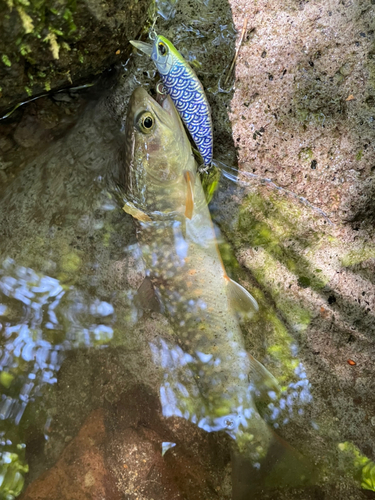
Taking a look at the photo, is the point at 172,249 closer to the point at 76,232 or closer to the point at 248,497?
the point at 76,232

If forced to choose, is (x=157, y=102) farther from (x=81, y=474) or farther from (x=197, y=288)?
(x=81, y=474)

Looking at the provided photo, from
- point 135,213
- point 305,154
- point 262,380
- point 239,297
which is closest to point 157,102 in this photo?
point 135,213

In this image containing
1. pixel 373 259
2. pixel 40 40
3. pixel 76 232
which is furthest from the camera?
pixel 76 232

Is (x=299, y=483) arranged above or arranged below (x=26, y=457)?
above

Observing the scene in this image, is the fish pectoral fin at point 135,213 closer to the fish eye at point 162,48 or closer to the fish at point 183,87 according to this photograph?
the fish at point 183,87

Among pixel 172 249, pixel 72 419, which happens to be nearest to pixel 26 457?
pixel 72 419

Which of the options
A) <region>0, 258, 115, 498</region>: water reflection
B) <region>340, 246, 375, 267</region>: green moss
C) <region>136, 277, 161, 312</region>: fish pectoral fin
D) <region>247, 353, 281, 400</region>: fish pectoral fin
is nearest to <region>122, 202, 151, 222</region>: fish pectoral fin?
<region>136, 277, 161, 312</region>: fish pectoral fin
